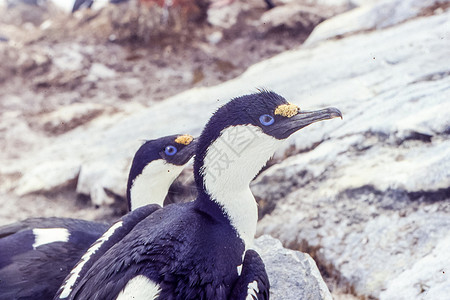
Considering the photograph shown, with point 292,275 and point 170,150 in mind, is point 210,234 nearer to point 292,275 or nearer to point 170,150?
point 292,275

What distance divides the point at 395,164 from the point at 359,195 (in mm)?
318

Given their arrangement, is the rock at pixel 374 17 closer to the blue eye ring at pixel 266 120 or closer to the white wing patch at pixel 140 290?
the blue eye ring at pixel 266 120

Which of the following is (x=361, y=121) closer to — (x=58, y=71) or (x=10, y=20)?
(x=58, y=71)

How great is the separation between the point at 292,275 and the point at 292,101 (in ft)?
7.13

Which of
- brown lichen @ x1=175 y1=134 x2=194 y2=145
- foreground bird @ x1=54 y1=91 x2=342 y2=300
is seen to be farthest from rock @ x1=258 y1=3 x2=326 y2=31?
foreground bird @ x1=54 y1=91 x2=342 y2=300

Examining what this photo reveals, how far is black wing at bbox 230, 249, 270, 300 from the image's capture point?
1861mm

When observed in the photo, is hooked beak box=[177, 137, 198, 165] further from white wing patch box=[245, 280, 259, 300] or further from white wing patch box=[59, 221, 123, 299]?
white wing patch box=[245, 280, 259, 300]

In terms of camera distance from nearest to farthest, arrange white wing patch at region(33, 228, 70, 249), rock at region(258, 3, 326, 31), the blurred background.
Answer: white wing patch at region(33, 228, 70, 249) → the blurred background → rock at region(258, 3, 326, 31)

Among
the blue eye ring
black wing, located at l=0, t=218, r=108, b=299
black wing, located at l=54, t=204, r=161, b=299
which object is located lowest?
black wing, located at l=0, t=218, r=108, b=299

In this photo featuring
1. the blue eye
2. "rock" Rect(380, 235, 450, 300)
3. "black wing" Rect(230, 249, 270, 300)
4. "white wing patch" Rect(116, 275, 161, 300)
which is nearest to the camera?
"white wing patch" Rect(116, 275, 161, 300)

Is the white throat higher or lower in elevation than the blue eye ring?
lower

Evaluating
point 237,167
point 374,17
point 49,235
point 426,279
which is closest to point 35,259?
point 49,235

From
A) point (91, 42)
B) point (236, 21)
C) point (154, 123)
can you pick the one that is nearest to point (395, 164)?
point (154, 123)

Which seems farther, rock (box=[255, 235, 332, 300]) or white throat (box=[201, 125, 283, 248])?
rock (box=[255, 235, 332, 300])
